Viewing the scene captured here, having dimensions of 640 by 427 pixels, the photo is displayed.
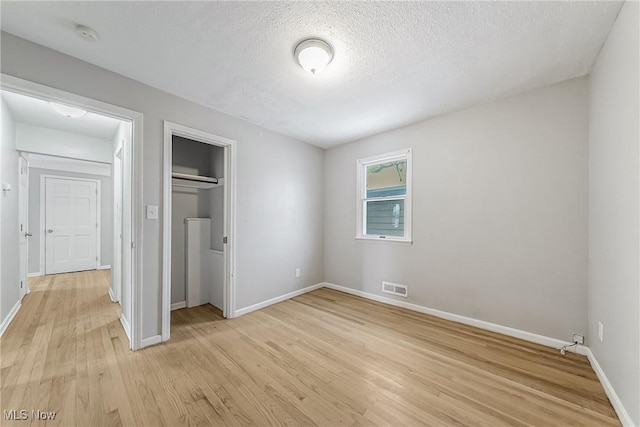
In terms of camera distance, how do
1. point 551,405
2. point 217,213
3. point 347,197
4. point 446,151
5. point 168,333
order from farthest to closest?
point 347,197, point 217,213, point 446,151, point 168,333, point 551,405

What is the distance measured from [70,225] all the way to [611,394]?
28.6 ft

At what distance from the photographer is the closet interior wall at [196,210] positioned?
11.3 feet

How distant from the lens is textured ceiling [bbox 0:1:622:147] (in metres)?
1.54

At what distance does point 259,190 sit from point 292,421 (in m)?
2.62

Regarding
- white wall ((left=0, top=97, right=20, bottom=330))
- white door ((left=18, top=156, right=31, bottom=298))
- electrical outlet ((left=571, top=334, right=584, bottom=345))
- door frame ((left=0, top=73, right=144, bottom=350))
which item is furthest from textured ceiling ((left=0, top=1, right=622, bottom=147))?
white door ((left=18, top=156, right=31, bottom=298))

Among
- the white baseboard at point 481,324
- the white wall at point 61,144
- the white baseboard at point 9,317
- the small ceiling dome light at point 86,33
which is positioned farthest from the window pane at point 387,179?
the white baseboard at point 9,317

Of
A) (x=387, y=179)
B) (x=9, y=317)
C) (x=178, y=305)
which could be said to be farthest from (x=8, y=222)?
(x=387, y=179)

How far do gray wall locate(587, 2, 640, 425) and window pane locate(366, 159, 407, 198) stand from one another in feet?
6.11

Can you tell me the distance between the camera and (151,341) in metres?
2.38

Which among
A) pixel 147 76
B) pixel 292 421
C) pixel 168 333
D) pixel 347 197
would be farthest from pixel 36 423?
pixel 347 197

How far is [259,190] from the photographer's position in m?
3.43

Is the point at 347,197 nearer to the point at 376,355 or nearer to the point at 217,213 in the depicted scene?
the point at 217,213

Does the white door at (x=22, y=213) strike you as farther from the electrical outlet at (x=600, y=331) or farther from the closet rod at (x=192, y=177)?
the electrical outlet at (x=600, y=331)
